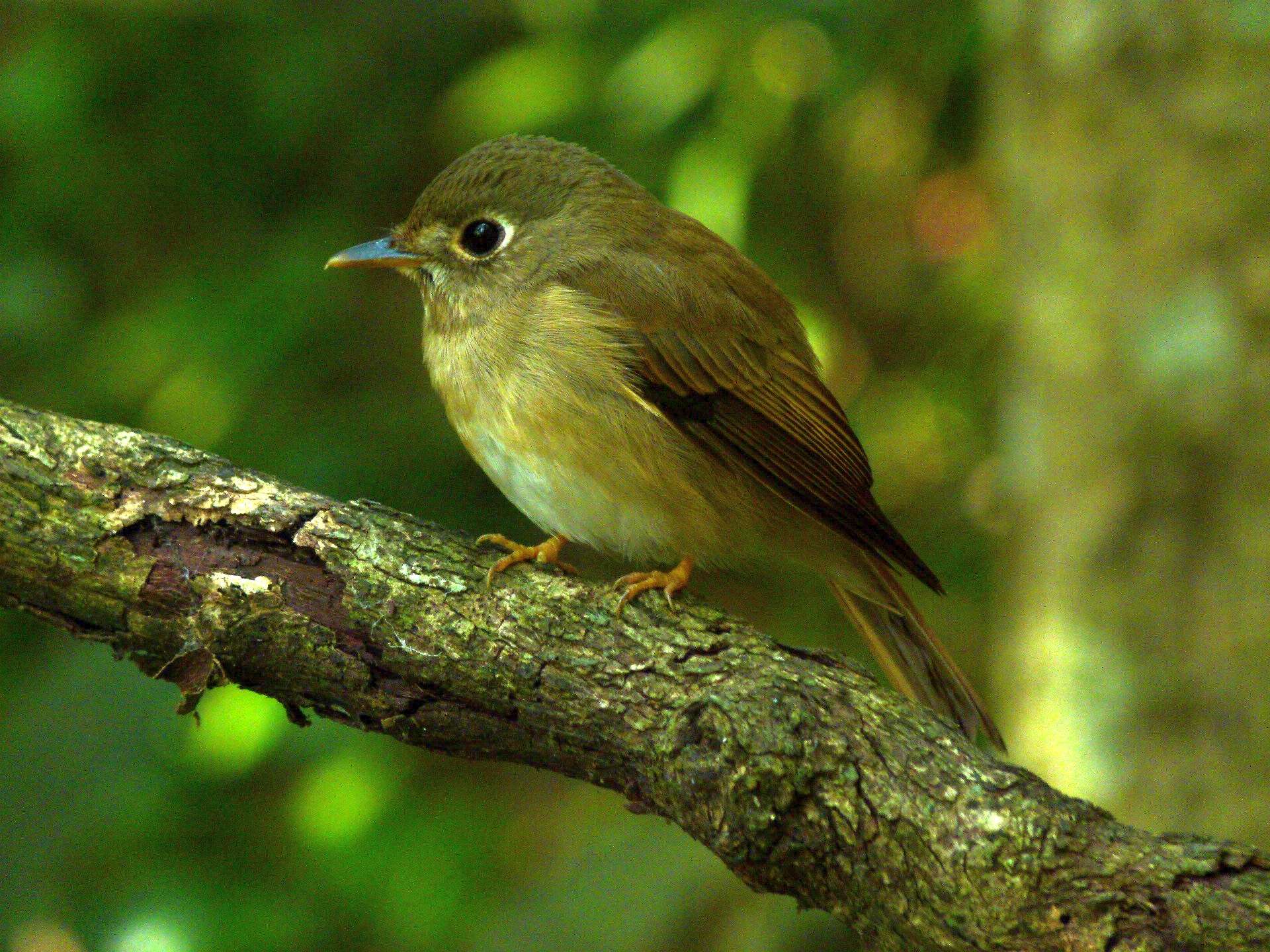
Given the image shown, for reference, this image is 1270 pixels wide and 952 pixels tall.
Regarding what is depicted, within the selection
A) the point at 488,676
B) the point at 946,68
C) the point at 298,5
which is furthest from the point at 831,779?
the point at 298,5

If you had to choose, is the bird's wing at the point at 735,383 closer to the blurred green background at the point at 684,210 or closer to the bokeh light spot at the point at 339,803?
the blurred green background at the point at 684,210

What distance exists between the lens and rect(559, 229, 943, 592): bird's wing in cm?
336

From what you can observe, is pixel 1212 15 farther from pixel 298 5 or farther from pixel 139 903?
pixel 139 903

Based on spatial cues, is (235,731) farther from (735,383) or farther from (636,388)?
(735,383)

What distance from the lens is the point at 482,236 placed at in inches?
146

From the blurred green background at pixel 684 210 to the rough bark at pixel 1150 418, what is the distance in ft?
0.04

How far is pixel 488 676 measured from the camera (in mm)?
2648

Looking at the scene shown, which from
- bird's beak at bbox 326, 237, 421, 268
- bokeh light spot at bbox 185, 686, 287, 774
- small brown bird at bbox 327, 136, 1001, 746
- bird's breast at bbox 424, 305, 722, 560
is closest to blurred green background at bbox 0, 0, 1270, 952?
bokeh light spot at bbox 185, 686, 287, 774

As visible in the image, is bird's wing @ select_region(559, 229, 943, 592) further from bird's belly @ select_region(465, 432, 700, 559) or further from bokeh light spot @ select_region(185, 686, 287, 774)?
bokeh light spot @ select_region(185, 686, 287, 774)

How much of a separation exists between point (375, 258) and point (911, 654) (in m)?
1.72

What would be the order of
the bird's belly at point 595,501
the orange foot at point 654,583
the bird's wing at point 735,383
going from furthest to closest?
the bird's wing at point 735,383, the bird's belly at point 595,501, the orange foot at point 654,583

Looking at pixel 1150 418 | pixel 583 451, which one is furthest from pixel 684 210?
pixel 1150 418

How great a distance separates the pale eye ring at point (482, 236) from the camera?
3.68 metres

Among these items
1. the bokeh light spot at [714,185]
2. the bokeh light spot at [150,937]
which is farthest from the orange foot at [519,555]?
the bokeh light spot at [150,937]
